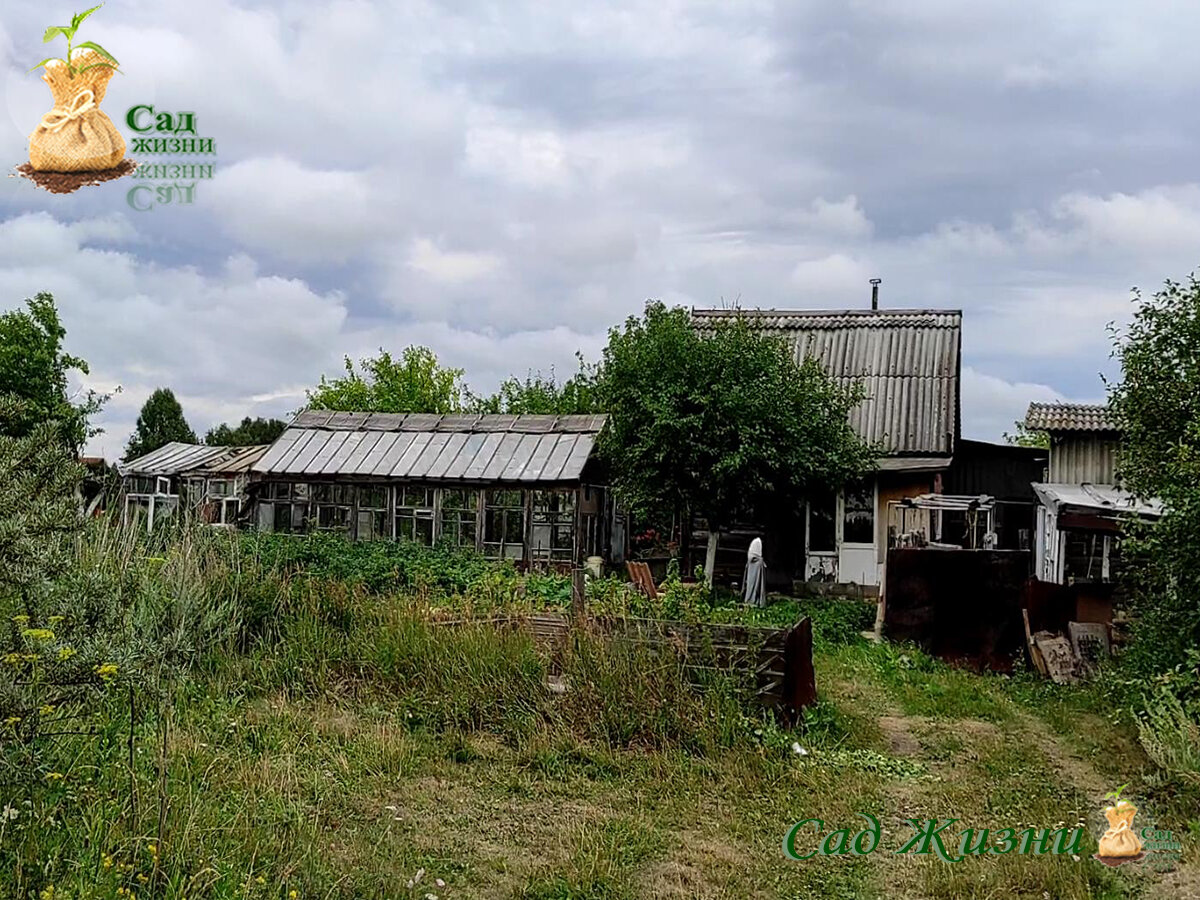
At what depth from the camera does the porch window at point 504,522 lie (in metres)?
18.4

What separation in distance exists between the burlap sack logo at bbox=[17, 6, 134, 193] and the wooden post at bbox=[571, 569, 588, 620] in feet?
14.4

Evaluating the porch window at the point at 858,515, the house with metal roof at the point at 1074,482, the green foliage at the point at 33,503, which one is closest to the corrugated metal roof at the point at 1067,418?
the house with metal roof at the point at 1074,482

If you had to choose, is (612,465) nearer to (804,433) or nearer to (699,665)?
(804,433)

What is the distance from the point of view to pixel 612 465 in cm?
1808

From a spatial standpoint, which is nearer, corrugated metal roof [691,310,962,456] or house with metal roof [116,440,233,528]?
corrugated metal roof [691,310,962,456]

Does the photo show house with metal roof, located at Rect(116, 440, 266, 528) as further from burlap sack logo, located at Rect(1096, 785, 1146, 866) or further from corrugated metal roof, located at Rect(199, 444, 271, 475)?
burlap sack logo, located at Rect(1096, 785, 1146, 866)

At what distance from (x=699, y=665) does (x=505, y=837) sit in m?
2.31

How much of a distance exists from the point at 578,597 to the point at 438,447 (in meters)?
11.3

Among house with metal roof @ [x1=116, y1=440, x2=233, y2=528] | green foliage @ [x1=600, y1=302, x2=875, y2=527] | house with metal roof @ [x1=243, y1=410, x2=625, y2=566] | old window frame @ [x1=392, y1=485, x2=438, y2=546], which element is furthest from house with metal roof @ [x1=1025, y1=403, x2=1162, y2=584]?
house with metal roof @ [x1=116, y1=440, x2=233, y2=528]

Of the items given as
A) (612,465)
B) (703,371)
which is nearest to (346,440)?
(612,465)

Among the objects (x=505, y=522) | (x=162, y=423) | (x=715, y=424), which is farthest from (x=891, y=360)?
(x=162, y=423)

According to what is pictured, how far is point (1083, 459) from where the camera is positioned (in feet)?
57.9

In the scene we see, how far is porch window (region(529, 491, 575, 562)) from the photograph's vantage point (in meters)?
18.1

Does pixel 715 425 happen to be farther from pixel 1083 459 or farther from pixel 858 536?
pixel 1083 459
